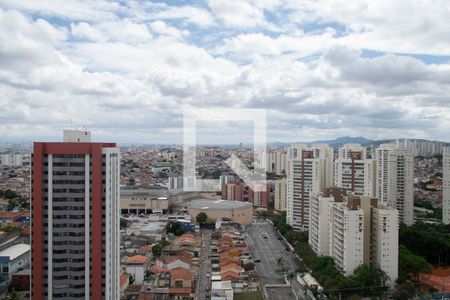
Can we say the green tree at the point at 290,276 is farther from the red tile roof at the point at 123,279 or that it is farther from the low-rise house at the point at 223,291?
the red tile roof at the point at 123,279

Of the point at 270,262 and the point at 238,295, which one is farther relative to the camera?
the point at 270,262

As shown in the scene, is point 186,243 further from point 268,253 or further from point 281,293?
point 281,293

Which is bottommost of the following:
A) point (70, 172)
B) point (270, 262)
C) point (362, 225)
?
point (270, 262)

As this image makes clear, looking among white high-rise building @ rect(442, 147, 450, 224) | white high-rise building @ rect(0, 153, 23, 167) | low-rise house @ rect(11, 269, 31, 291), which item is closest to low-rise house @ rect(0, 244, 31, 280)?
low-rise house @ rect(11, 269, 31, 291)

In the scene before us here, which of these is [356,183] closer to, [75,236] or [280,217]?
[280,217]

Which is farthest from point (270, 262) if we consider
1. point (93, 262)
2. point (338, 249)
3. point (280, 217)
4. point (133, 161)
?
point (133, 161)

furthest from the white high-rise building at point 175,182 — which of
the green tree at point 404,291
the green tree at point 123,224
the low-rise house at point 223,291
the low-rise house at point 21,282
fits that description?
the green tree at point 404,291

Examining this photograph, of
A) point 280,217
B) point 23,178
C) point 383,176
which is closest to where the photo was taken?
point 383,176
